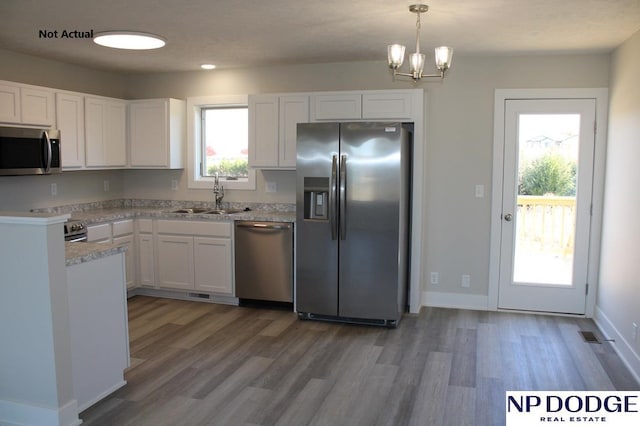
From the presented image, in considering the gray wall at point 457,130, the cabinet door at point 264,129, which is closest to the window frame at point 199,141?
the cabinet door at point 264,129

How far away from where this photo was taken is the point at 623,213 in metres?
4.00

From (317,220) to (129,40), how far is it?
2068 millimetres

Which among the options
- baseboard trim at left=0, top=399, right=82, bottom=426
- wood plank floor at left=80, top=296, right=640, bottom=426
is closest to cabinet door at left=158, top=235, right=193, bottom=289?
wood plank floor at left=80, top=296, right=640, bottom=426

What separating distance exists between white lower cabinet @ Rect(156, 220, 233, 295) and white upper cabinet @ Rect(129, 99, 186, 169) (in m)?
0.75

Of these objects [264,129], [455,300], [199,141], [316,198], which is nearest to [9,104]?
[199,141]

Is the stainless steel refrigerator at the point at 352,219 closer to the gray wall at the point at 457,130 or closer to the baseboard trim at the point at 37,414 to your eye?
the gray wall at the point at 457,130

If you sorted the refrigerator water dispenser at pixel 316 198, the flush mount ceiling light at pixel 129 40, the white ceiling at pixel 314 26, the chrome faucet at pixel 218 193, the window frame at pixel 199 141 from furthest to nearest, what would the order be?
the chrome faucet at pixel 218 193 → the window frame at pixel 199 141 → the refrigerator water dispenser at pixel 316 198 → the flush mount ceiling light at pixel 129 40 → the white ceiling at pixel 314 26

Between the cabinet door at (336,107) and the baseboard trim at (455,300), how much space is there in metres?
1.86

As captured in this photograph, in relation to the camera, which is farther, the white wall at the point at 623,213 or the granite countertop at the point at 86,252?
the white wall at the point at 623,213

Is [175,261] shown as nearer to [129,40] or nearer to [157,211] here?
[157,211]

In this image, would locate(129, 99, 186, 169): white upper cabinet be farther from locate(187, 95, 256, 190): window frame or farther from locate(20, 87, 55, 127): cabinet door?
locate(20, 87, 55, 127): cabinet door

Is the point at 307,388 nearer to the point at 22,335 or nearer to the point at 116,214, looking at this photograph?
the point at 22,335

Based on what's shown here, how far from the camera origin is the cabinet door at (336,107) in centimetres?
483

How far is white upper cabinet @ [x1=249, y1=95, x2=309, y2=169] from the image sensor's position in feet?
16.5
